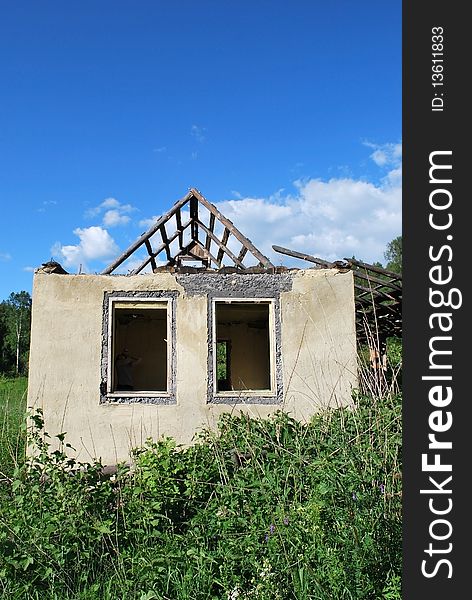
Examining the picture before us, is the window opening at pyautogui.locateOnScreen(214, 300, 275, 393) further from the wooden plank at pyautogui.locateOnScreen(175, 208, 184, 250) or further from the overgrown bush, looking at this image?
the overgrown bush

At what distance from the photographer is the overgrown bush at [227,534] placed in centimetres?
356

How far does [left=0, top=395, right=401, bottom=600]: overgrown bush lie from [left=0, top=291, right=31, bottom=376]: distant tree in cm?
2870

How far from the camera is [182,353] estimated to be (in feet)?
26.7

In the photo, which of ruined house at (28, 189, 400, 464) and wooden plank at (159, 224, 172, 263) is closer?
ruined house at (28, 189, 400, 464)

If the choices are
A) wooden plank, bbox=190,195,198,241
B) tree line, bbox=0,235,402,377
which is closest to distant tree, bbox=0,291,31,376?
tree line, bbox=0,235,402,377

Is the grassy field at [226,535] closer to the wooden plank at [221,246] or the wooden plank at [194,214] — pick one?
the wooden plank at [221,246]

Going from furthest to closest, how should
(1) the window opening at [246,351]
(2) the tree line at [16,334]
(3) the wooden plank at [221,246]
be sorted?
(2) the tree line at [16,334], (1) the window opening at [246,351], (3) the wooden plank at [221,246]

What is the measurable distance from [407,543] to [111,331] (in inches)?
244

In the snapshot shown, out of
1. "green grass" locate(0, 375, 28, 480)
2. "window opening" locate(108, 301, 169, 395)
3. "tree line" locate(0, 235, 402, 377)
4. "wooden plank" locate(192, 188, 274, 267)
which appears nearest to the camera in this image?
"green grass" locate(0, 375, 28, 480)

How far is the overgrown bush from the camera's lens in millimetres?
3562

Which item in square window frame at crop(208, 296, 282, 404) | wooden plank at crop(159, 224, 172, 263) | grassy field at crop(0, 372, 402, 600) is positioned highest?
wooden plank at crop(159, 224, 172, 263)

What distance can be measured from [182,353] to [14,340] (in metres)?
31.0

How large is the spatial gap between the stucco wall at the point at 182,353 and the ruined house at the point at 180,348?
14mm

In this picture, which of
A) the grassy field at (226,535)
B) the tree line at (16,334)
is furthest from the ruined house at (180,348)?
the tree line at (16,334)
